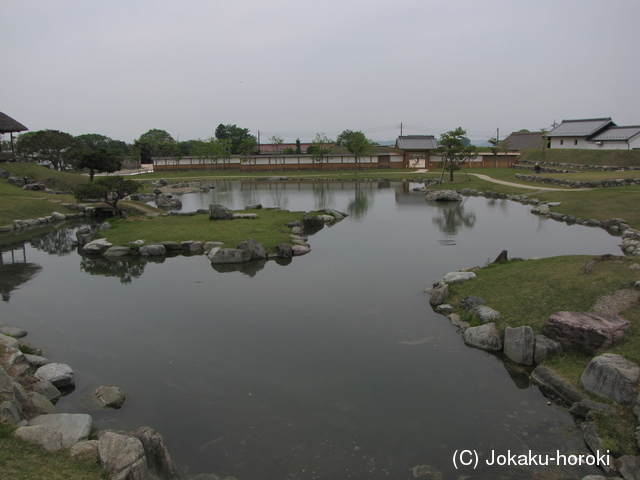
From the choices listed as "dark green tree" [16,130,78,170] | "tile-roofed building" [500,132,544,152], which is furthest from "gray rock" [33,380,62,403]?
"tile-roofed building" [500,132,544,152]

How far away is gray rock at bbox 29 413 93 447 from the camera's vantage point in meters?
6.18

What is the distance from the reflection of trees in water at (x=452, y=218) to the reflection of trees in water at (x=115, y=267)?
13.3m

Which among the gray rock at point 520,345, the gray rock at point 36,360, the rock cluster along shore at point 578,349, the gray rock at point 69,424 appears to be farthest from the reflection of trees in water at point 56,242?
the gray rock at point 520,345

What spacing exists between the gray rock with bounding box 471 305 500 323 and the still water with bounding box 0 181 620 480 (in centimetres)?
75

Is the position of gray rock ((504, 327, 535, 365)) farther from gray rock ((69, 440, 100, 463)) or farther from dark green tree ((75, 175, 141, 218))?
dark green tree ((75, 175, 141, 218))

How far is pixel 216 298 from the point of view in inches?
498

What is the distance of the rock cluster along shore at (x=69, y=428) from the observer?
554cm

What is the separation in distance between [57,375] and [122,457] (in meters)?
3.51

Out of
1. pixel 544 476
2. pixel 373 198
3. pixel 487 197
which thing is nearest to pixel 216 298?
pixel 544 476

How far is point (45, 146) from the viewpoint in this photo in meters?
49.6

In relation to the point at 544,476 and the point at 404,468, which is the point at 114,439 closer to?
the point at 404,468

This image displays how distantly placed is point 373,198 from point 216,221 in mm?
16301

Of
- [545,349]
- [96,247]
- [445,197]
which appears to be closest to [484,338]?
[545,349]

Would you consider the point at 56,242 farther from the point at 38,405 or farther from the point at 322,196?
the point at 322,196
